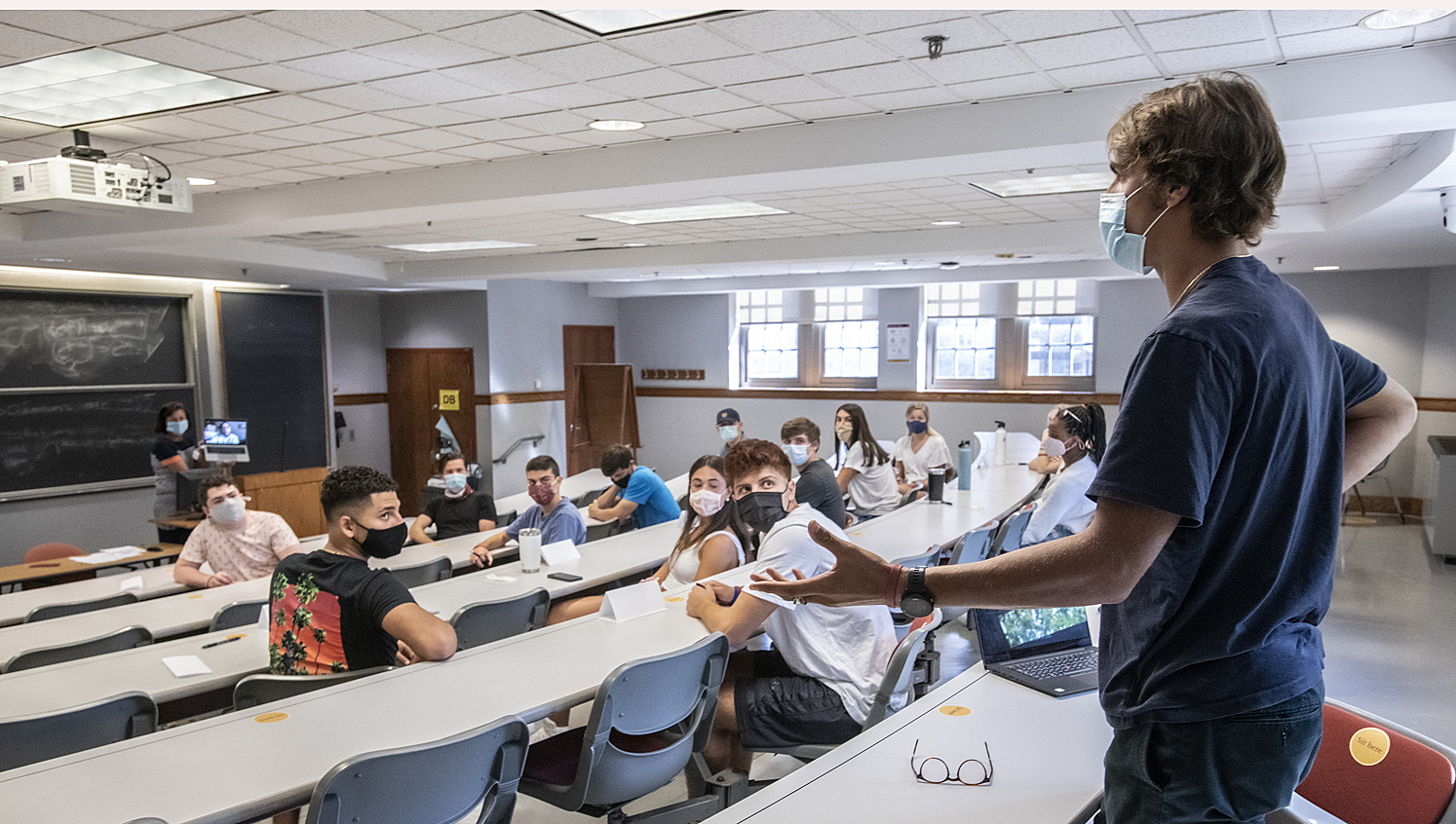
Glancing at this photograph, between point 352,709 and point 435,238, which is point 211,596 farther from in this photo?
point 435,238

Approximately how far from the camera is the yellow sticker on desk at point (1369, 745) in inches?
70.3

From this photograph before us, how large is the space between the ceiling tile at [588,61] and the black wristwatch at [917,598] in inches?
100

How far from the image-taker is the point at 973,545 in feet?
14.6

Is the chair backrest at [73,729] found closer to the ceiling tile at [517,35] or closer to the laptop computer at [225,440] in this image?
the ceiling tile at [517,35]

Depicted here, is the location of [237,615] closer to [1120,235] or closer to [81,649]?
[81,649]

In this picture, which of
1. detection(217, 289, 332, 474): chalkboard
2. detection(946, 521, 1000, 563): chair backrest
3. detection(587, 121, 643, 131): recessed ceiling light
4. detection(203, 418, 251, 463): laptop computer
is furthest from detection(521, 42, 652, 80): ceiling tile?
detection(217, 289, 332, 474): chalkboard

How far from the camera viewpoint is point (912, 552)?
14.5 ft

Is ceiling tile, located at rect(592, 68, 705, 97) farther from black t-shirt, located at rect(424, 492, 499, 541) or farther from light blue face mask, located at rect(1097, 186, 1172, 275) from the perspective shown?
black t-shirt, located at rect(424, 492, 499, 541)

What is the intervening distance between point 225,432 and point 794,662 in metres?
6.95

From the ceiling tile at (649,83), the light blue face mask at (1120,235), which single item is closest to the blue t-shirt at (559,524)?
the ceiling tile at (649,83)

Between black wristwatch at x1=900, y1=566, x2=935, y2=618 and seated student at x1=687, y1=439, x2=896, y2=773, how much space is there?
1724 mm

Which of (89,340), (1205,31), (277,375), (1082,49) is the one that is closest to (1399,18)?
(1205,31)

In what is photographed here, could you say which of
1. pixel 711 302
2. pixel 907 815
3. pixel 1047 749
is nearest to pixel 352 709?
pixel 907 815

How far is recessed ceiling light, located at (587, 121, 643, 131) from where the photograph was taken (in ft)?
13.6
